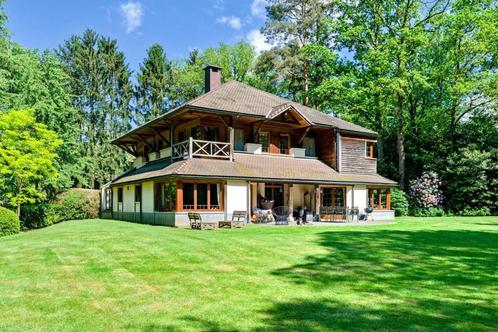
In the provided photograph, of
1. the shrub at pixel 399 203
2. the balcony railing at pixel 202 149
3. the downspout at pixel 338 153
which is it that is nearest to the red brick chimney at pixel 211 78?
the balcony railing at pixel 202 149

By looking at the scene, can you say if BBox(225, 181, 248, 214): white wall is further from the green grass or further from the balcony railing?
the green grass

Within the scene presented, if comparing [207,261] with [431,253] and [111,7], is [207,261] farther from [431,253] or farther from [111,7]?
[111,7]

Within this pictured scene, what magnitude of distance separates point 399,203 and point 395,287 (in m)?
24.7

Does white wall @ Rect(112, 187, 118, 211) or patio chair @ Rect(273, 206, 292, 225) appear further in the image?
white wall @ Rect(112, 187, 118, 211)

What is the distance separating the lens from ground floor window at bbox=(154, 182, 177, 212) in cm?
2064

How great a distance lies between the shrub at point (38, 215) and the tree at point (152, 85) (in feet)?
62.0

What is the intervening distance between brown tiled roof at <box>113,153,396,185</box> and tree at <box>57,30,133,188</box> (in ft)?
48.6

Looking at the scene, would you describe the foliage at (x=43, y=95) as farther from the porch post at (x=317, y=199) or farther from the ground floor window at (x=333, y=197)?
the ground floor window at (x=333, y=197)

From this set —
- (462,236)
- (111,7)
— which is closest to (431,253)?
(462,236)

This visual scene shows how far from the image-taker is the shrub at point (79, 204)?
29.0 metres

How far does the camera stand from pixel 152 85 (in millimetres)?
44656

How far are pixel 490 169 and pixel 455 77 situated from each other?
7.70m

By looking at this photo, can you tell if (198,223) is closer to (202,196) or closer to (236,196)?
(236,196)

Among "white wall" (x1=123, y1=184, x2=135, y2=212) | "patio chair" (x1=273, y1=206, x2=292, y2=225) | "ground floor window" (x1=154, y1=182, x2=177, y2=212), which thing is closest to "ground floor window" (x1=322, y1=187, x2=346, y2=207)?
"patio chair" (x1=273, y1=206, x2=292, y2=225)
